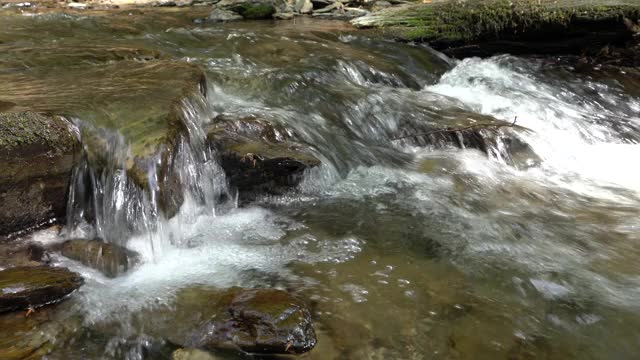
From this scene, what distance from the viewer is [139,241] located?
13.1ft

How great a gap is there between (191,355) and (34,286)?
118cm

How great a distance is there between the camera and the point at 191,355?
9.36 feet

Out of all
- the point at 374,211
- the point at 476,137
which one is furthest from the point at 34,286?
the point at 476,137

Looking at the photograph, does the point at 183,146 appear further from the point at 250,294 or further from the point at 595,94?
the point at 595,94

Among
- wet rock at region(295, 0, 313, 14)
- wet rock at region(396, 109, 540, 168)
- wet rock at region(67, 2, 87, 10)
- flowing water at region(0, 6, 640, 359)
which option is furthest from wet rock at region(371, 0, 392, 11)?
wet rock at region(67, 2, 87, 10)

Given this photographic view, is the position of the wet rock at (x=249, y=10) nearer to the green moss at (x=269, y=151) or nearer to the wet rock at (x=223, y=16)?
the wet rock at (x=223, y=16)

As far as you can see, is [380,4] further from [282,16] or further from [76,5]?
[76,5]

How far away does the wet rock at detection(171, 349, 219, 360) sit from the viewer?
9.29 feet

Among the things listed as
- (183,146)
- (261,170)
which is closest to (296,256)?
(261,170)

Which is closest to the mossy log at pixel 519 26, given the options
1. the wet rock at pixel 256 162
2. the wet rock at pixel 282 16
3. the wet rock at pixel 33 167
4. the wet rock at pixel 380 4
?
the wet rock at pixel 380 4

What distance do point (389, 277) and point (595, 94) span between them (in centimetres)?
604

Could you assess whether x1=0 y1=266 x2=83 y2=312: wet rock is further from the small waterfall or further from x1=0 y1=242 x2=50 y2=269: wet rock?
the small waterfall

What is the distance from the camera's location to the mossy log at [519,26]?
26.1 feet

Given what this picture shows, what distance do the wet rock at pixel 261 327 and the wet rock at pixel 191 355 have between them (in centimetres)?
4
